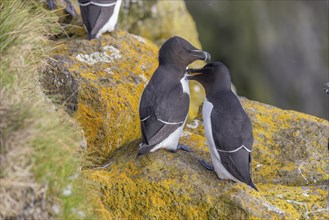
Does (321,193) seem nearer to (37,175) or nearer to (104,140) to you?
(104,140)

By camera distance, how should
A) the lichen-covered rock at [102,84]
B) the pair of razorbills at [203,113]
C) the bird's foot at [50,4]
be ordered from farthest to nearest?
the bird's foot at [50,4] < the lichen-covered rock at [102,84] < the pair of razorbills at [203,113]

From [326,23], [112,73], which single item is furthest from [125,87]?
[326,23]

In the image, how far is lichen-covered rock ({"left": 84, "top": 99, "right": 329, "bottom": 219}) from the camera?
4.95 m

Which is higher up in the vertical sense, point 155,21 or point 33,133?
point 33,133

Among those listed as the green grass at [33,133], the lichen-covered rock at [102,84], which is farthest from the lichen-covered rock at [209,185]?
the green grass at [33,133]

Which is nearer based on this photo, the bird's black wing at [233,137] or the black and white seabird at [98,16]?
the bird's black wing at [233,137]

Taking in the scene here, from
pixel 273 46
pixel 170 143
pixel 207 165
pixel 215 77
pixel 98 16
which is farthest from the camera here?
pixel 273 46

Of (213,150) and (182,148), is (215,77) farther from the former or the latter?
(213,150)

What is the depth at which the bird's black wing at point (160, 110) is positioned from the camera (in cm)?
559

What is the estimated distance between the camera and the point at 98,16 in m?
7.58

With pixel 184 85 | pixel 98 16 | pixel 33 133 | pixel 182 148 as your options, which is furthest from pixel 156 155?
pixel 98 16

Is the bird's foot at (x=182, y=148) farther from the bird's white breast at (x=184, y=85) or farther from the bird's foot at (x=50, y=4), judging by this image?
the bird's foot at (x=50, y=4)

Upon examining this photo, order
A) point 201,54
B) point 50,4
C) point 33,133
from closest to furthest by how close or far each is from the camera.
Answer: point 33,133 < point 201,54 < point 50,4

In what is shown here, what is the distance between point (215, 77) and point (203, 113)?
425 millimetres
